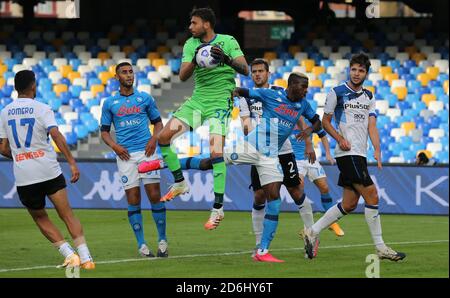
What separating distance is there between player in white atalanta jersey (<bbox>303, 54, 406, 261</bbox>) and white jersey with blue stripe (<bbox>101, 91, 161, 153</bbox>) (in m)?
2.24

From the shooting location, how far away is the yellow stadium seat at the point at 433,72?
92.7ft

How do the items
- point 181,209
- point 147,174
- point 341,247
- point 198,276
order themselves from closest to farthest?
point 198,276 → point 147,174 → point 341,247 → point 181,209

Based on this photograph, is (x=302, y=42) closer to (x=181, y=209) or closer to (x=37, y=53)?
(x=37, y=53)

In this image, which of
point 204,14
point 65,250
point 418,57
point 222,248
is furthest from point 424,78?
point 65,250

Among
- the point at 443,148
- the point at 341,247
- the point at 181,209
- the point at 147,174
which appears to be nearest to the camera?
the point at 147,174

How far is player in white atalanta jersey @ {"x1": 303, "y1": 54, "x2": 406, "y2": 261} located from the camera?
12.8 metres

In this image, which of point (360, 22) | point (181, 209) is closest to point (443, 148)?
point (181, 209)

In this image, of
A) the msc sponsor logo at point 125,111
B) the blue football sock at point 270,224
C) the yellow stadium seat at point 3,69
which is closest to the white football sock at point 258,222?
the blue football sock at point 270,224

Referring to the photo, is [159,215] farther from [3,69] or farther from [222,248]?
[3,69]

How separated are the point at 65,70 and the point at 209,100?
18.2 m

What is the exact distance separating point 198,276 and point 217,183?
151cm

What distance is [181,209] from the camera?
21.8 m

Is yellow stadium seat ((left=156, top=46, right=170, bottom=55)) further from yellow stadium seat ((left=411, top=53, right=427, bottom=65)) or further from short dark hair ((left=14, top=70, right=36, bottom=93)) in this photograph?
short dark hair ((left=14, top=70, right=36, bottom=93))

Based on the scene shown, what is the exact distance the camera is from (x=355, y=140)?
12.9 m
